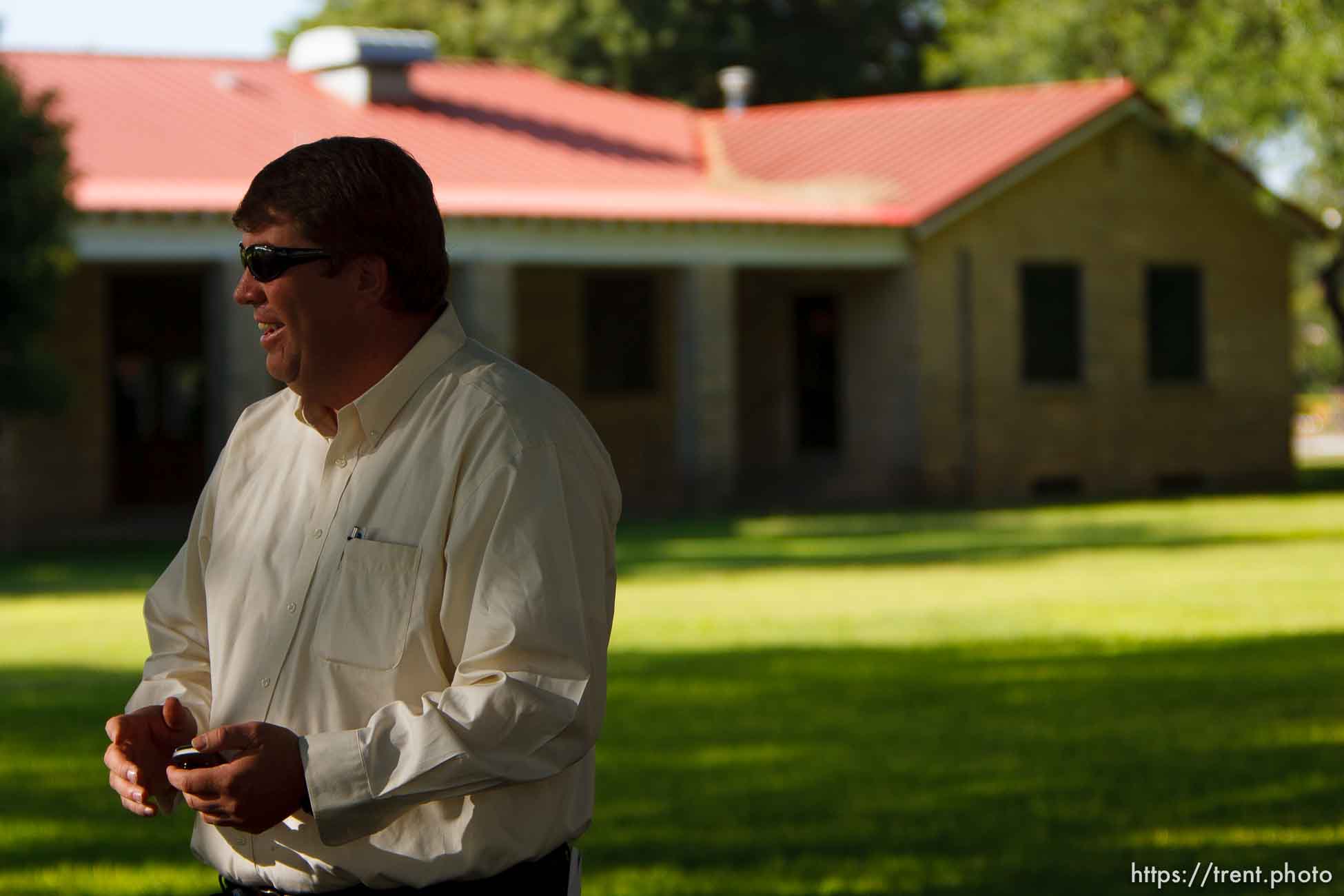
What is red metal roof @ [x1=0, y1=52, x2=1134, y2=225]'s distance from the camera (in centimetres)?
2831

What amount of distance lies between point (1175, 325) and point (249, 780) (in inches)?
1263

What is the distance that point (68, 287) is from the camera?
28.1 meters

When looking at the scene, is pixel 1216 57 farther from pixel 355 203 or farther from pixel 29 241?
pixel 355 203

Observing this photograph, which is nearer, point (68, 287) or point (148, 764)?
point (148, 764)

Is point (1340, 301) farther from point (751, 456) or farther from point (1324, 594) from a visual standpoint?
point (1324, 594)

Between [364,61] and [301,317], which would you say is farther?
[364,61]

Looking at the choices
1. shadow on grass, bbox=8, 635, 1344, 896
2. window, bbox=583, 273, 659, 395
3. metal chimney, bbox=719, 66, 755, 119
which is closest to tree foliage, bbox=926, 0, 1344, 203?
metal chimney, bbox=719, 66, 755, 119

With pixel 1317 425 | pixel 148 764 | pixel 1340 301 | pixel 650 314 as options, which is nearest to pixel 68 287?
pixel 650 314

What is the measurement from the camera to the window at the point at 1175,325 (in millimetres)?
33625

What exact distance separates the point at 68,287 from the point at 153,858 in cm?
2109

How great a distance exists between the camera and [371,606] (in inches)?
122

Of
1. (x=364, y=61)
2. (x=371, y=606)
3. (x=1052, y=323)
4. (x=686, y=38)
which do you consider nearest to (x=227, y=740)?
(x=371, y=606)

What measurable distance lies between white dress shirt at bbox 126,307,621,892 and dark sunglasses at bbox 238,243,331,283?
20 cm

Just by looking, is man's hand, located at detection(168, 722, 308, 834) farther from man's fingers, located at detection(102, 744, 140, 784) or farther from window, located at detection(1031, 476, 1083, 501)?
window, located at detection(1031, 476, 1083, 501)
